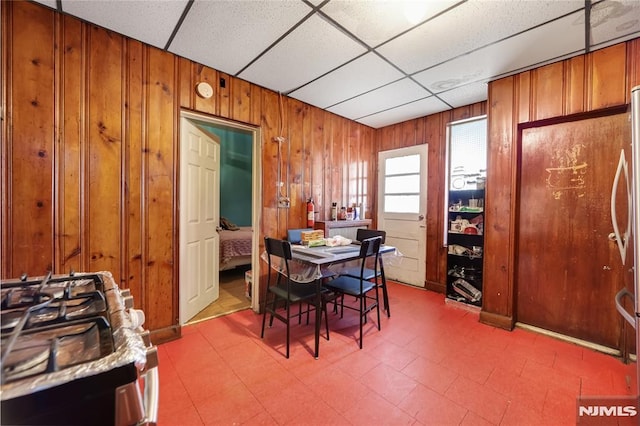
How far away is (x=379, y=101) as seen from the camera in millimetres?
3303

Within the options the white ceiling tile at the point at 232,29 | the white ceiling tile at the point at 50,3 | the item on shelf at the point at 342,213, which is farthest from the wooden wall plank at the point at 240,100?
the item on shelf at the point at 342,213

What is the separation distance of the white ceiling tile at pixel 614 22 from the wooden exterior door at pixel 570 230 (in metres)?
0.60

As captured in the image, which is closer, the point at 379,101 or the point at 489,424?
the point at 489,424

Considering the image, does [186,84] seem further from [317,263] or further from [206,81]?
[317,263]

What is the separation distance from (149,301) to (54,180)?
1.15 metres

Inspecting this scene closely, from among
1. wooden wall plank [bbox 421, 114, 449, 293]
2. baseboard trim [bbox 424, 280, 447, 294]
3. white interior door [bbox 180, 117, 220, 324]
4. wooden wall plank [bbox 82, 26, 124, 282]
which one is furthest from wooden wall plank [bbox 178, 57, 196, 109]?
baseboard trim [bbox 424, 280, 447, 294]

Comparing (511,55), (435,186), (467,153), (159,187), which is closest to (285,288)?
(159,187)

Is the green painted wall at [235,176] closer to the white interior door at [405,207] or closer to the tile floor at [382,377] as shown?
the white interior door at [405,207]

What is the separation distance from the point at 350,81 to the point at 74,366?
9.65 feet

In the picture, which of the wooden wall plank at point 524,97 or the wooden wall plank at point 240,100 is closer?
the wooden wall plank at point 524,97

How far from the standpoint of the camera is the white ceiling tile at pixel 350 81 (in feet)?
8.07

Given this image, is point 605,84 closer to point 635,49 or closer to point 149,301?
point 635,49

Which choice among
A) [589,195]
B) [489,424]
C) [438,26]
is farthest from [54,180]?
[589,195]

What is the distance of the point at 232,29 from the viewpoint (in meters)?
1.97
